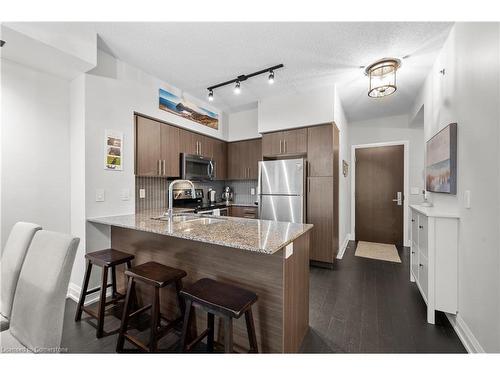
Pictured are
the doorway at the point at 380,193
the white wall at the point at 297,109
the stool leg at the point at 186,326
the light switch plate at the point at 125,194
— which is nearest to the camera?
the stool leg at the point at 186,326

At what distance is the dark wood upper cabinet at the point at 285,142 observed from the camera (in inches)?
135

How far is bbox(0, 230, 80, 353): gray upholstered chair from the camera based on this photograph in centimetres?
100

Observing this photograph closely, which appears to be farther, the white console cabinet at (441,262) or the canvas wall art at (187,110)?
the canvas wall art at (187,110)

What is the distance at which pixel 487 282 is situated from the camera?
141 centimetres

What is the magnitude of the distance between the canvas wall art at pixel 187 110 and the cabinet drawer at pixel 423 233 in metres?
3.36

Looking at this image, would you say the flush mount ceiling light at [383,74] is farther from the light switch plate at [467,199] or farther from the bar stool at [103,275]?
the bar stool at [103,275]

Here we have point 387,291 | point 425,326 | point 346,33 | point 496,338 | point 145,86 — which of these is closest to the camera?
point 496,338

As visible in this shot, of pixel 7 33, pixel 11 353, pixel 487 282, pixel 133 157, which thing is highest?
pixel 7 33

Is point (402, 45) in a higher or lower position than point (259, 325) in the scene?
higher

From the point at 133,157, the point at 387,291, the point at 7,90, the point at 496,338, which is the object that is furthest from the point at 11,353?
the point at 387,291

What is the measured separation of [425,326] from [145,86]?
3936mm

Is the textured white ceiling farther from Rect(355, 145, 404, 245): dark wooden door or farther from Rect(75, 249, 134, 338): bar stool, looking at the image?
Rect(75, 249, 134, 338): bar stool

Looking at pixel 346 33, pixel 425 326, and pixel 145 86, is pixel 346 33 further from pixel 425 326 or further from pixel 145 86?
pixel 425 326

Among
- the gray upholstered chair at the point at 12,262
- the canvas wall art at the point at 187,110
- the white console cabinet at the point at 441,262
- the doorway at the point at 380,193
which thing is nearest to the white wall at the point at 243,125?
the canvas wall art at the point at 187,110
